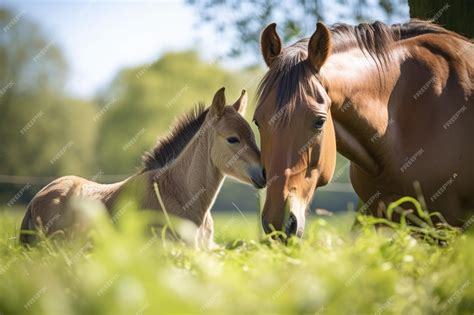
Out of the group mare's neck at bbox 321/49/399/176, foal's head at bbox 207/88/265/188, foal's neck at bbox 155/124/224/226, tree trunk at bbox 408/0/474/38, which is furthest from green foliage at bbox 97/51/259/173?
mare's neck at bbox 321/49/399/176

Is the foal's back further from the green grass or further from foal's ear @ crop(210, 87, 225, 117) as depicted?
the green grass

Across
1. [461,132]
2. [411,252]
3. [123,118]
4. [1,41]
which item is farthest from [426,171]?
[123,118]

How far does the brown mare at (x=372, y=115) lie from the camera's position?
141 inches

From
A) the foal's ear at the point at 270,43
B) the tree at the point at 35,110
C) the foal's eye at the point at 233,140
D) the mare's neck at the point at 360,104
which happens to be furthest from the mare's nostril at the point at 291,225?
the tree at the point at 35,110

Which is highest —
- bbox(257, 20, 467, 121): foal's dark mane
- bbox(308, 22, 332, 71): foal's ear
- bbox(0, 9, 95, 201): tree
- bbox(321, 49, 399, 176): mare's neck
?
bbox(308, 22, 332, 71): foal's ear

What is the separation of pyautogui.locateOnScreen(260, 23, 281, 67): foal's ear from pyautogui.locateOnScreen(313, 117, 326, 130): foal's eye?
0.62 meters

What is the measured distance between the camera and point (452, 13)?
228 inches

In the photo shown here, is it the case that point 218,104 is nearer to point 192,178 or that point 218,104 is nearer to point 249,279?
point 192,178

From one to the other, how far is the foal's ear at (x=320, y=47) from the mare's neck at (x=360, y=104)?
77mm

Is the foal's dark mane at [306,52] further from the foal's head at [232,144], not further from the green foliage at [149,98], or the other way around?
the green foliage at [149,98]

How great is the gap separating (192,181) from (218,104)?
0.80 m

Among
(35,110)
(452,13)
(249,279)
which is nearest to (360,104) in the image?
(452,13)

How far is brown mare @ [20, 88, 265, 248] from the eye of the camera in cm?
579

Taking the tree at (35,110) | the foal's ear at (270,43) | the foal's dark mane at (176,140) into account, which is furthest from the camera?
the tree at (35,110)
